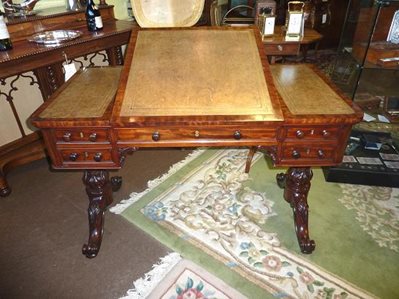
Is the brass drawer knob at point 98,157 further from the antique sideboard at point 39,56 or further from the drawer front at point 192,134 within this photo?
the antique sideboard at point 39,56

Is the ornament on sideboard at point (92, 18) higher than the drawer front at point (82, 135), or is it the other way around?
the ornament on sideboard at point (92, 18)

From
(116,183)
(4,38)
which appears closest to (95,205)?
(116,183)

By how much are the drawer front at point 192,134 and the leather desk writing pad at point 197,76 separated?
8 cm

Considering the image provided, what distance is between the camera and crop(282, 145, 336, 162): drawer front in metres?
1.38

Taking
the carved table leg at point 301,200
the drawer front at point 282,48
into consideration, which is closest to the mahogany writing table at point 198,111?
the carved table leg at point 301,200

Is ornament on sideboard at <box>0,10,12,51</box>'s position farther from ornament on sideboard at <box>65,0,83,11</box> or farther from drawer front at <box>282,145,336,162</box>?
drawer front at <box>282,145,336,162</box>

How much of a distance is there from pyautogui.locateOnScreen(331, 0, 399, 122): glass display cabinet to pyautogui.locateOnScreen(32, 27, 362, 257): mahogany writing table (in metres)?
0.75

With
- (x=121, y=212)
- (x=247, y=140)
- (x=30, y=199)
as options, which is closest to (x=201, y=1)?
(x=247, y=140)

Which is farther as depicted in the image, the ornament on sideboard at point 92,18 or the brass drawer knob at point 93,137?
the ornament on sideboard at point 92,18

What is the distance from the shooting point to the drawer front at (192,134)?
1.25m

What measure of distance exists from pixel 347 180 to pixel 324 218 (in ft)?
1.52

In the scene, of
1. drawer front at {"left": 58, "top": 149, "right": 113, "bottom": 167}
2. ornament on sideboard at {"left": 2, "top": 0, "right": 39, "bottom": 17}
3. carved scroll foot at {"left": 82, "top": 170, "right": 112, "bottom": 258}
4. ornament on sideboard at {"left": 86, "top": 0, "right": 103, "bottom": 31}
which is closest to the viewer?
drawer front at {"left": 58, "top": 149, "right": 113, "bottom": 167}

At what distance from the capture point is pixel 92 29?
234 centimetres

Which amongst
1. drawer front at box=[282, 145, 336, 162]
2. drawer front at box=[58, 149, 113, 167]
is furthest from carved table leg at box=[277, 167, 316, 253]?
drawer front at box=[58, 149, 113, 167]
